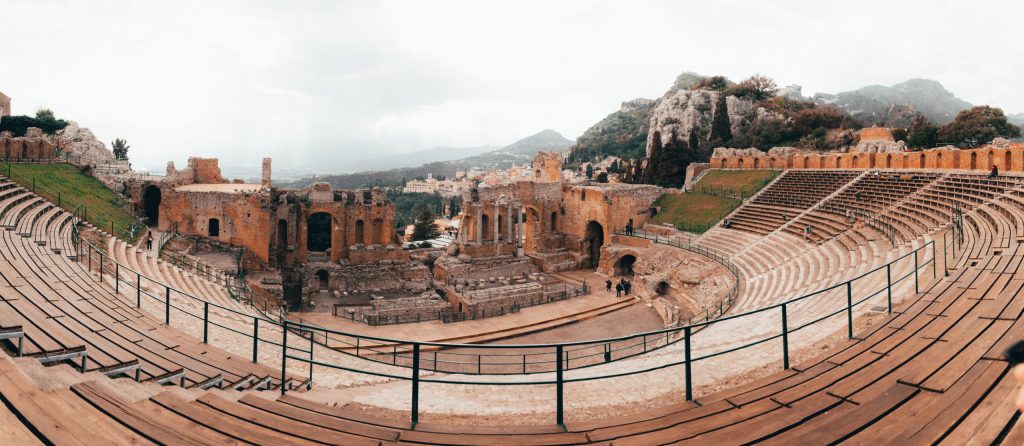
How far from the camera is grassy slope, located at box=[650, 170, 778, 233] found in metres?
36.5

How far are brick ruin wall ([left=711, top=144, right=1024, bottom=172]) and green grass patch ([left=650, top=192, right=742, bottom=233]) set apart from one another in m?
8.46

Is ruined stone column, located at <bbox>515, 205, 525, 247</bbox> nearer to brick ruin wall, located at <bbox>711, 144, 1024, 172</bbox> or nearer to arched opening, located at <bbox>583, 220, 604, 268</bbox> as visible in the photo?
arched opening, located at <bbox>583, 220, 604, 268</bbox>

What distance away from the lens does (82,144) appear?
38.3 m

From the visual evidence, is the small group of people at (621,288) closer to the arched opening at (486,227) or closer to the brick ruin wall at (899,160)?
the arched opening at (486,227)

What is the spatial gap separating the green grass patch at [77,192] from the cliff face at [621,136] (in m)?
85.6

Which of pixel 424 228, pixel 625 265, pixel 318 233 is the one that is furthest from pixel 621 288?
pixel 424 228

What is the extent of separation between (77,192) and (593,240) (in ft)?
108

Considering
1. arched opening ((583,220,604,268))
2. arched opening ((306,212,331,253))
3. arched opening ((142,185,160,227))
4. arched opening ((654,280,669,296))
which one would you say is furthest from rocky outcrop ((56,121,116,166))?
arched opening ((654,280,669,296))

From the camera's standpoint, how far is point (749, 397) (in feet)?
16.5

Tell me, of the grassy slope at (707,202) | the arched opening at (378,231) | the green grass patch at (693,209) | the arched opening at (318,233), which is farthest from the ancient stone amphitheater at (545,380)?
the arched opening at (318,233)

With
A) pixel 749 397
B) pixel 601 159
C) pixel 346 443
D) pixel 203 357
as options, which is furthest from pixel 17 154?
pixel 601 159

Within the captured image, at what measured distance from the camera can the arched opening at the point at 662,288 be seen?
94.2 ft

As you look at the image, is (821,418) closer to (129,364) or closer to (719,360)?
(719,360)

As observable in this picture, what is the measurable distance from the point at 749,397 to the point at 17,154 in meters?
36.5
